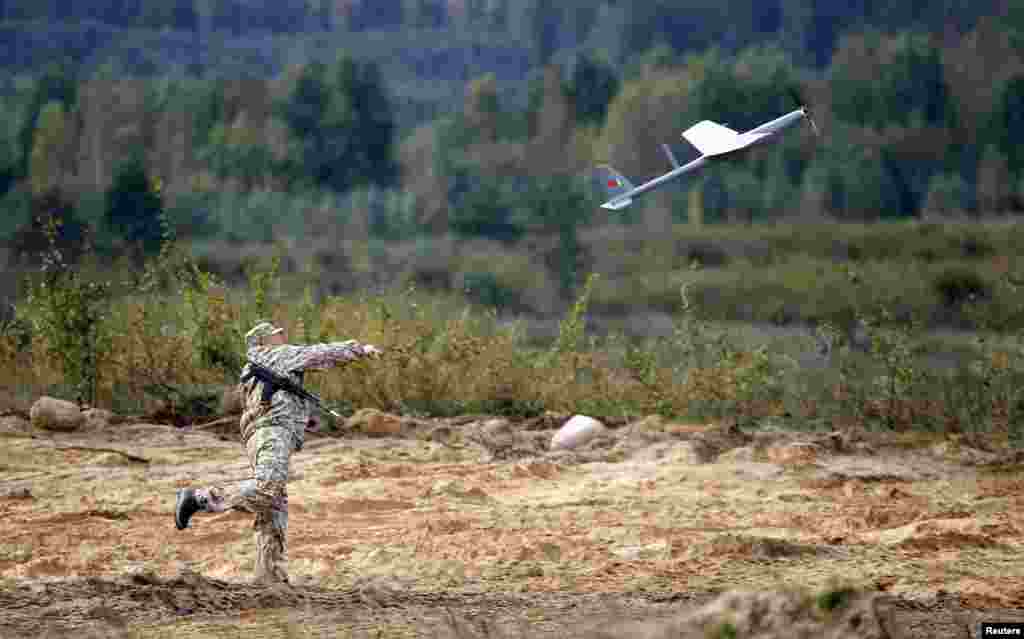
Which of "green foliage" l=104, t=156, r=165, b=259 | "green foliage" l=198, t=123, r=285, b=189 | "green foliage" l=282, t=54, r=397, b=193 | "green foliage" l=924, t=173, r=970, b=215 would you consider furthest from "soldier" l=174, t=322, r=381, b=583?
"green foliage" l=282, t=54, r=397, b=193

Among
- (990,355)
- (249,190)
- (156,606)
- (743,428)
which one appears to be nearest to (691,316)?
(743,428)

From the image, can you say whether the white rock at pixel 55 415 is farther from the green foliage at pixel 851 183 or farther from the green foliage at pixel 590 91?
the green foliage at pixel 590 91

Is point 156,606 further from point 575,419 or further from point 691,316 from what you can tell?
point 691,316

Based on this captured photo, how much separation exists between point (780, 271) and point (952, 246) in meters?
4.29

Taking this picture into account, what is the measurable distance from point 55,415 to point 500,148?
37631mm

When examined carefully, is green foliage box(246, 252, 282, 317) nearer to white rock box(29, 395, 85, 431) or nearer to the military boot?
white rock box(29, 395, 85, 431)

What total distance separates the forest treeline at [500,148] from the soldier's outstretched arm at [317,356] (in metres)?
24.0

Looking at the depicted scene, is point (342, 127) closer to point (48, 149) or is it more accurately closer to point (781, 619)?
point (48, 149)

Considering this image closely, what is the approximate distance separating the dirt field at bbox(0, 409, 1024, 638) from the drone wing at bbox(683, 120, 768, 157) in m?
2.43

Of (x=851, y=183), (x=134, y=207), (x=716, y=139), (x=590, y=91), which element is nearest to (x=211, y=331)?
(x=716, y=139)

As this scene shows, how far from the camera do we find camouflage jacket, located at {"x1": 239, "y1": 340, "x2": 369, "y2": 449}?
901cm

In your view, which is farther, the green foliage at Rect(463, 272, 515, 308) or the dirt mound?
the green foliage at Rect(463, 272, 515, 308)

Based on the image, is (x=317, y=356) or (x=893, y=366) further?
(x=893, y=366)

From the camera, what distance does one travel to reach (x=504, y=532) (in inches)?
406
